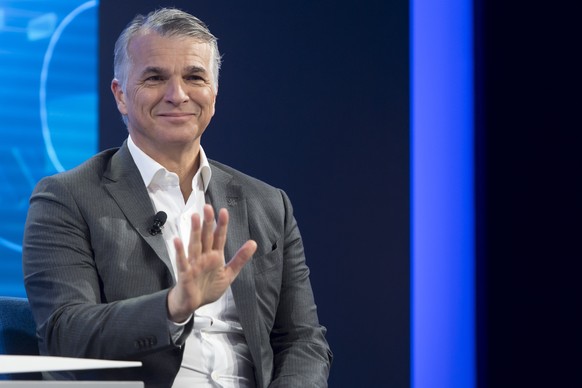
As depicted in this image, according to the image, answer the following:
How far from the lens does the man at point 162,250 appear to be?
1.93 meters

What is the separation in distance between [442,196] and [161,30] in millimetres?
1509

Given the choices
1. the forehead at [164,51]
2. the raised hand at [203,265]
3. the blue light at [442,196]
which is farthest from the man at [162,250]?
the blue light at [442,196]

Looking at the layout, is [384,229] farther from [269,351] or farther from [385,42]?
[269,351]

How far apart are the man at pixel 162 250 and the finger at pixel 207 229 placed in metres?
0.25

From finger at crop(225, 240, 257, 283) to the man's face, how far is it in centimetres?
64

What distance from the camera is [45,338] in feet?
6.45

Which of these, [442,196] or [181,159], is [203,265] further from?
[442,196]

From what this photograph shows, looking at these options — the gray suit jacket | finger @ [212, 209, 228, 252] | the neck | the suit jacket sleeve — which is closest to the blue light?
the gray suit jacket

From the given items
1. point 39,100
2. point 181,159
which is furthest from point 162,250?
point 39,100

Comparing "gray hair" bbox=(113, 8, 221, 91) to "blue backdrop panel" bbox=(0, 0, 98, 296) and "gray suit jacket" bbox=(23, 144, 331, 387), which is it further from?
"blue backdrop panel" bbox=(0, 0, 98, 296)
